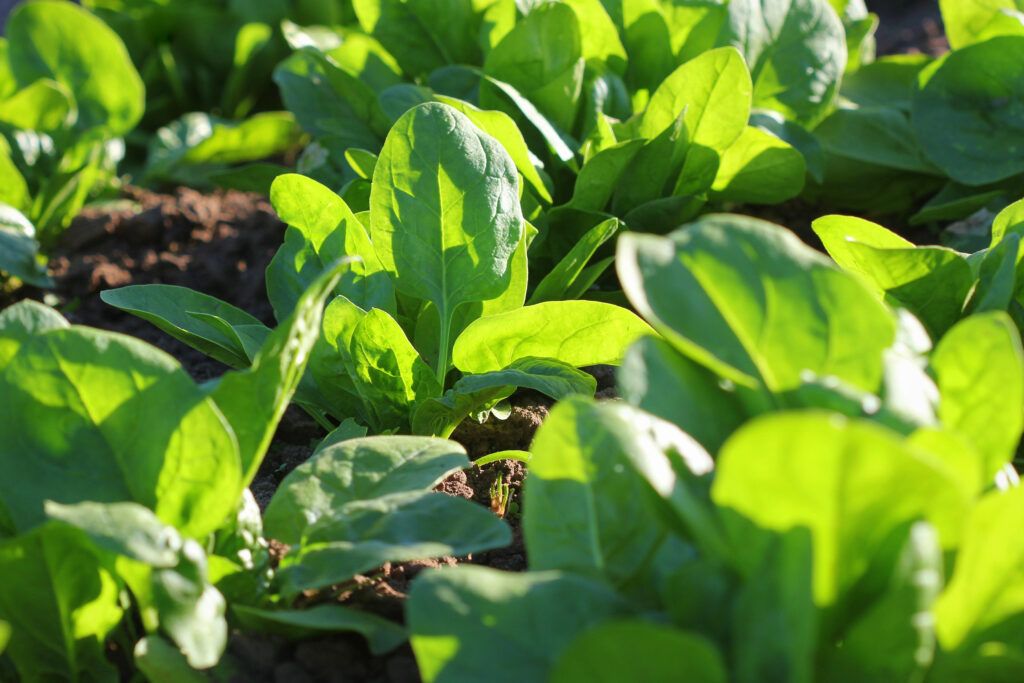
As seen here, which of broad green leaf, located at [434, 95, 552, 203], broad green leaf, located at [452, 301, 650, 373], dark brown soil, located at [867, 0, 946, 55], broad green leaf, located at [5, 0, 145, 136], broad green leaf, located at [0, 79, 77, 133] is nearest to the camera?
broad green leaf, located at [452, 301, 650, 373]

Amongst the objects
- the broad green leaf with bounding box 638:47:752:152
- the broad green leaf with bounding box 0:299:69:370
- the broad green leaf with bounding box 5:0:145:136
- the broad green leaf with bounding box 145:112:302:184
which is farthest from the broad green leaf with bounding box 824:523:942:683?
the broad green leaf with bounding box 145:112:302:184

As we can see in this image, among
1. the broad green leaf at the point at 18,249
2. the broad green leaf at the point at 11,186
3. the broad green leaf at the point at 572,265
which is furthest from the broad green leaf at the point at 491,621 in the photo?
the broad green leaf at the point at 11,186

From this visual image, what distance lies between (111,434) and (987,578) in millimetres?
842

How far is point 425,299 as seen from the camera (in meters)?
1.63

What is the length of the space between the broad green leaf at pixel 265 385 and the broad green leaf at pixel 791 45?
122 cm

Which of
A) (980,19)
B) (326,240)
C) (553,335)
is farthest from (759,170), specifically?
(326,240)

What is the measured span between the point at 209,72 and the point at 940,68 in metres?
2.18

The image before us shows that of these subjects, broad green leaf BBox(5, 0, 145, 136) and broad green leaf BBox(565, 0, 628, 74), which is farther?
broad green leaf BBox(5, 0, 145, 136)

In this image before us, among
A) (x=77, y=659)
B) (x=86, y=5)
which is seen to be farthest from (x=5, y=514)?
(x=86, y=5)

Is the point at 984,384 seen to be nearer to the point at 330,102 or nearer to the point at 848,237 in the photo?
the point at 848,237

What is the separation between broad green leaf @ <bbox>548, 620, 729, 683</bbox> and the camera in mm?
862

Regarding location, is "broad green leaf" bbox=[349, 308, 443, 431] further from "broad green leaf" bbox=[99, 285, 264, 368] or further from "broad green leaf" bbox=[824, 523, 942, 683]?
"broad green leaf" bbox=[824, 523, 942, 683]

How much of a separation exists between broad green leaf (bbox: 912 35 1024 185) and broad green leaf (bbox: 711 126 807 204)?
33 cm

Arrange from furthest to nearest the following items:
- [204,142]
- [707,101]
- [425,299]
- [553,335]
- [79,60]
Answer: [204,142] → [79,60] → [707,101] → [425,299] → [553,335]
